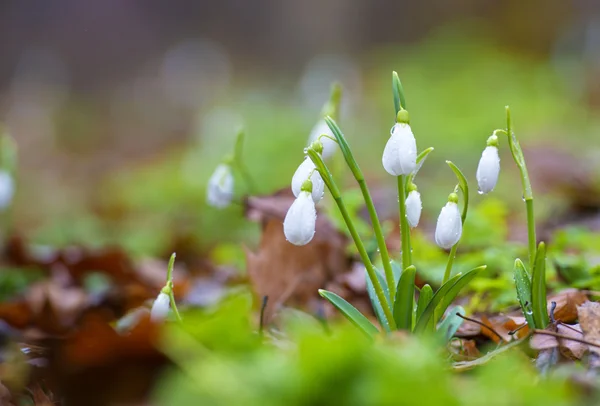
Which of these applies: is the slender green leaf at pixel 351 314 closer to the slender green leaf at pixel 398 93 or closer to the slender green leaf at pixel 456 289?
the slender green leaf at pixel 456 289

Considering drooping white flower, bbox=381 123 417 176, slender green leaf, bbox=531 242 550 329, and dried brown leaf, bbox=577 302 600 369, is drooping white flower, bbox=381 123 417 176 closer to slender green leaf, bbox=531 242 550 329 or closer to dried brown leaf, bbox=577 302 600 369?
slender green leaf, bbox=531 242 550 329

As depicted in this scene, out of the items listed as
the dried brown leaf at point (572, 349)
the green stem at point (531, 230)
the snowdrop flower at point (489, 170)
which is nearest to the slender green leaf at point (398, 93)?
the snowdrop flower at point (489, 170)

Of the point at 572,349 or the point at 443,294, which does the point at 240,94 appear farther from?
the point at 572,349

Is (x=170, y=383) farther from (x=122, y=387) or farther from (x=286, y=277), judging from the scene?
(x=286, y=277)

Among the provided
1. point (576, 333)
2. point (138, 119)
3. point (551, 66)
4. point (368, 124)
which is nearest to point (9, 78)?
point (138, 119)

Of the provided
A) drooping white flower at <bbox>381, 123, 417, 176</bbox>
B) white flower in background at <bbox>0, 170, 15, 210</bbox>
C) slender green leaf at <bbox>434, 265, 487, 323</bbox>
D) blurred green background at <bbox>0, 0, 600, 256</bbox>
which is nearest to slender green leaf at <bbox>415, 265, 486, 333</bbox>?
slender green leaf at <bbox>434, 265, 487, 323</bbox>
